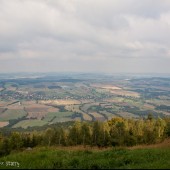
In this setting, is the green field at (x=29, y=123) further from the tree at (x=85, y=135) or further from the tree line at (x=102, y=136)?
the tree at (x=85, y=135)

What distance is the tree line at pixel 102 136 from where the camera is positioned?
5622cm

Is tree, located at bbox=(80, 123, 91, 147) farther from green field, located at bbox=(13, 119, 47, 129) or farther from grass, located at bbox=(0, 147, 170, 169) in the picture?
green field, located at bbox=(13, 119, 47, 129)

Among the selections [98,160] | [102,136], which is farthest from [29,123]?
[98,160]

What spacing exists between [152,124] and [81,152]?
43.0 meters

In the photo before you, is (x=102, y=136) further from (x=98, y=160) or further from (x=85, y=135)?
(x=98, y=160)

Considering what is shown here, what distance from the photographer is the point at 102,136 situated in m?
60.2

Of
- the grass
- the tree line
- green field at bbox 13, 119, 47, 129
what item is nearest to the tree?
the tree line

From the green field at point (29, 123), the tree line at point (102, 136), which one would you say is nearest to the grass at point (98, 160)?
the tree line at point (102, 136)

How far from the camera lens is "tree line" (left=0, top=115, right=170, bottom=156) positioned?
5622cm

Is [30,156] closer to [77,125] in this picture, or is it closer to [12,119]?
[77,125]

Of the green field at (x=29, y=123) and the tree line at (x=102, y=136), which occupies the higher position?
the tree line at (x=102, y=136)

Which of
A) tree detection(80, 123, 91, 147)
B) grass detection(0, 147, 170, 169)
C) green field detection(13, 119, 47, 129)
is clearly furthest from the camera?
green field detection(13, 119, 47, 129)

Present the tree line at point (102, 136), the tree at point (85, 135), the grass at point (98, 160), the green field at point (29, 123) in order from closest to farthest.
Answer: the grass at point (98, 160)
the tree line at point (102, 136)
the tree at point (85, 135)
the green field at point (29, 123)

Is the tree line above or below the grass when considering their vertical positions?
below
